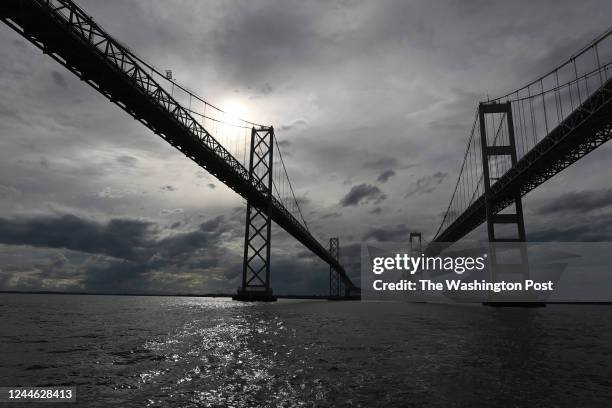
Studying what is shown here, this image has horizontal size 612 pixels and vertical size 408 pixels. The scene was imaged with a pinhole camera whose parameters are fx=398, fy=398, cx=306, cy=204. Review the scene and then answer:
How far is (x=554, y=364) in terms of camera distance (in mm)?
8625

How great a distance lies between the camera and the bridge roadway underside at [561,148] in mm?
27875

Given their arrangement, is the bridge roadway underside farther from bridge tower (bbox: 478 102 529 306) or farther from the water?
the water

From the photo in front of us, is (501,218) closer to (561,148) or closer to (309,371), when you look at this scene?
(561,148)

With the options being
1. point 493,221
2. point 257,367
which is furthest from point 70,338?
point 493,221

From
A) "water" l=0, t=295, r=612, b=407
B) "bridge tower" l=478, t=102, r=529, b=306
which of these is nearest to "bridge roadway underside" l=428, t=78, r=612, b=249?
"bridge tower" l=478, t=102, r=529, b=306

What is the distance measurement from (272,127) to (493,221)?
28.4 meters

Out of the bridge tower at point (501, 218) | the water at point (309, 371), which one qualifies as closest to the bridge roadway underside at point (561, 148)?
the bridge tower at point (501, 218)

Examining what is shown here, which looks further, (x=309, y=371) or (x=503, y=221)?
(x=503, y=221)

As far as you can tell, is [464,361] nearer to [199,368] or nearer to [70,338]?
[199,368]

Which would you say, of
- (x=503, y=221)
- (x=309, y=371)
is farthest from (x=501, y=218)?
(x=309, y=371)

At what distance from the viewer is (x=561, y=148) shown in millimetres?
32938

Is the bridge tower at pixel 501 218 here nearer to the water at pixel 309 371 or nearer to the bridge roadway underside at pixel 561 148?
the bridge roadway underside at pixel 561 148

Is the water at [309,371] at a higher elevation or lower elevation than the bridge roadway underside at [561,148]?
lower

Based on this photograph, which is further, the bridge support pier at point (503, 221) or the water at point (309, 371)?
the bridge support pier at point (503, 221)
